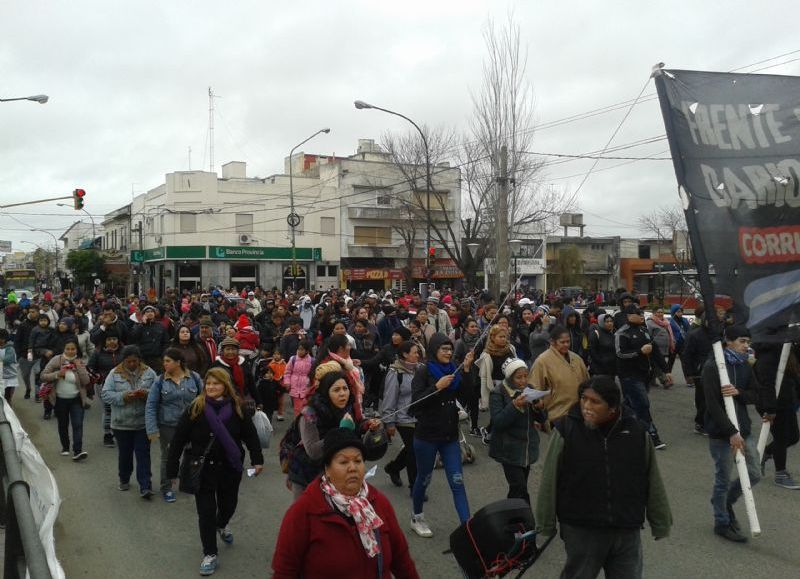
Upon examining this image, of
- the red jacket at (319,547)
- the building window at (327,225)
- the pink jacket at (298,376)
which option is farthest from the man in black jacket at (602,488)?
the building window at (327,225)

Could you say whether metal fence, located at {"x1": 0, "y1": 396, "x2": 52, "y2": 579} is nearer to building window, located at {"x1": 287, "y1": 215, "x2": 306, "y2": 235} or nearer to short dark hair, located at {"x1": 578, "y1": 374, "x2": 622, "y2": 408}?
short dark hair, located at {"x1": 578, "y1": 374, "x2": 622, "y2": 408}

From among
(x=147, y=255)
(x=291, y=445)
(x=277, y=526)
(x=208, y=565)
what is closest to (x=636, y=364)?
(x=277, y=526)

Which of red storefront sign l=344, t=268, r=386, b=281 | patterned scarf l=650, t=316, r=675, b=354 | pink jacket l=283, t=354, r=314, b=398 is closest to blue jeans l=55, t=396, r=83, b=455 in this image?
pink jacket l=283, t=354, r=314, b=398

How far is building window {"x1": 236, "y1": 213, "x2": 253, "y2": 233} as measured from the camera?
48125 mm

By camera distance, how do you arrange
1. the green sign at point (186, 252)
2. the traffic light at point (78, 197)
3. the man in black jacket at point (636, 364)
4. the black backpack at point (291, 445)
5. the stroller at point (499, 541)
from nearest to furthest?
1. the stroller at point (499, 541)
2. the black backpack at point (291, 445)
3. the man in black jacket at point (636, 364)
4. the traffic light at point (78, 197)
5. the green sign at point (186, 252)

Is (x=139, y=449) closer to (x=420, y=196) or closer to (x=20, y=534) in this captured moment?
(x=20, y=534)

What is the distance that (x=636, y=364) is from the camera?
27.9ft

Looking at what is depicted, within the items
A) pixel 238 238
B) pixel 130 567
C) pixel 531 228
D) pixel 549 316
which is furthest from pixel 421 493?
pixel 238 238

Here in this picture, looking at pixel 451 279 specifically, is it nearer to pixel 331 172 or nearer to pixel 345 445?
pixel 331 172

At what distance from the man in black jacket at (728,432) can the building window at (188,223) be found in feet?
146

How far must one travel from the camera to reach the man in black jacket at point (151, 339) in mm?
9953

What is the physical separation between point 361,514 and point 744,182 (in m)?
4.16

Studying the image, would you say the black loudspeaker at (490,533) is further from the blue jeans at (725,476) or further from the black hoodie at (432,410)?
the blue jeans at (725,476)

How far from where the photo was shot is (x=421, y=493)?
5840 millimetres
